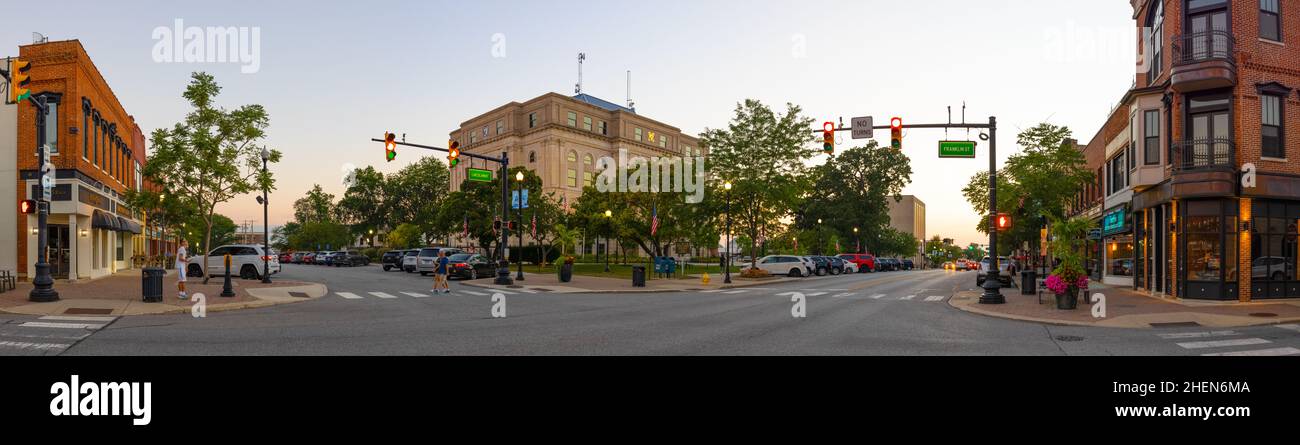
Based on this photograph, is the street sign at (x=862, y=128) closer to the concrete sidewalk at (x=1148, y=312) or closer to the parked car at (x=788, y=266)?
the concrete sidewalk at (x=1148, y=312)

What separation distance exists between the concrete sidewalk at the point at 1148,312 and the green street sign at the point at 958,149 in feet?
14.2

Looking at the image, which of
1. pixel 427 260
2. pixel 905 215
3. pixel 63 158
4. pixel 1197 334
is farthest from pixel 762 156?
pixel 905 215

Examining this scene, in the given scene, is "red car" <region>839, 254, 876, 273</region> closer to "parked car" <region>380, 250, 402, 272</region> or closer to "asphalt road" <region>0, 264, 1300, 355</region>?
"parked car" <region>380, 250, 402, 272</region>

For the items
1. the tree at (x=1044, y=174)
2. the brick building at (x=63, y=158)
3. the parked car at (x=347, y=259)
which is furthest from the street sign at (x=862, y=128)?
the parked car at (x=347, y=259)

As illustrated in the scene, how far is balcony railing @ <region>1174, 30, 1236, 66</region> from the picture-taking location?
61.9ft

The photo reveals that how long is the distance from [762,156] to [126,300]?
29286 millimetres

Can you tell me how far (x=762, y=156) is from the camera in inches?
1506

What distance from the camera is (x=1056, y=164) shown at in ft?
125

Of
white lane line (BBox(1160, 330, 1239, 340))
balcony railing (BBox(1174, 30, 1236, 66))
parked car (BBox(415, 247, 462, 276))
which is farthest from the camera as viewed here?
parked car (BBox(415, 247, 462, 276))

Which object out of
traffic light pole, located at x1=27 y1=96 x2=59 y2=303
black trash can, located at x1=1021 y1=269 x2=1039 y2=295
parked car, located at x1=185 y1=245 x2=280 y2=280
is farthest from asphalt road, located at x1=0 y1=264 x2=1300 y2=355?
parked car, located at x1=185 y1=245 x2=280 y2=280

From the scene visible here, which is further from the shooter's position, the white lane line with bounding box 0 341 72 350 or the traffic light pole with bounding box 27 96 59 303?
the traffic light pole with bounding box 27 96 59 303

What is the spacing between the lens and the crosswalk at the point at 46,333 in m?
10.0

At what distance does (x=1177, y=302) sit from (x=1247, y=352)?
1017 cm

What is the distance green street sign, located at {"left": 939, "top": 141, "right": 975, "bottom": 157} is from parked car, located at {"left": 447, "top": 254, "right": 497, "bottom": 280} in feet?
74.1
